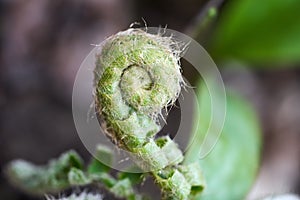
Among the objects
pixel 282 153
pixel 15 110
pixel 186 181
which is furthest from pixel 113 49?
pixel 282 153

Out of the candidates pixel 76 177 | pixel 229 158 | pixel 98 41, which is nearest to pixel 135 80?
pixel 76 177

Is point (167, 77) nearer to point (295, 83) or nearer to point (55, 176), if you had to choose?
point (55, 176)

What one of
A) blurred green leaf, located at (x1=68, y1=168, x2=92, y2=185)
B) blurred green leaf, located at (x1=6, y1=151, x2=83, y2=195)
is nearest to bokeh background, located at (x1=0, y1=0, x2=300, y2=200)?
blurred green leaf, located at (x1=6, y1=151, x2=83, y2=195)

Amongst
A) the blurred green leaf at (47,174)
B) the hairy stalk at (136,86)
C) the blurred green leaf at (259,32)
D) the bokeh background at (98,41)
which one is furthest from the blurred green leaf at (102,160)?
the blurred green leaf at (259,32)

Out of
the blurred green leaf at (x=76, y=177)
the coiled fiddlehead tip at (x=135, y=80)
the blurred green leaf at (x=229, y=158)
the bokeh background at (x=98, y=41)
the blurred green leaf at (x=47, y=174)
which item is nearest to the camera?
the coiled fiddlehead tip at (x=135, y=80)

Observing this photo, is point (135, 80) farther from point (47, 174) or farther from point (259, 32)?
point (259, 32)

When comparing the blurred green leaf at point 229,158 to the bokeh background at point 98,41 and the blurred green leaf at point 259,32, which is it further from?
the blurred green leaf at point 259,32
